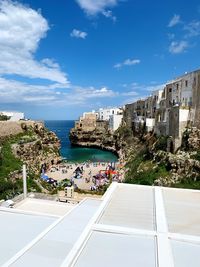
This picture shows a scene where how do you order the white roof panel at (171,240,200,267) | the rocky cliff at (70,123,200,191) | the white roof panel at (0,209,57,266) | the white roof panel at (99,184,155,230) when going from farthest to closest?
1. the rocky cliff at (70,123,200,191)
2. the white roof panel at (99,184,155,230)
3. the white roof panel at (0,209,57,266)
4. the white roof panel at (171,240,200,267)

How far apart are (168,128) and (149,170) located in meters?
6.80

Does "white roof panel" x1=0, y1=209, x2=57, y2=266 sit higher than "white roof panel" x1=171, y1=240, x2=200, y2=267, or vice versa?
"white roof panel" x1=171, y1=240, x2=200, y2=267

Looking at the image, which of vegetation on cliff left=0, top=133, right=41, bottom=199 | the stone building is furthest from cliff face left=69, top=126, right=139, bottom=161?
vegetation on cliff left=0, top=133, right=41, bottom=199

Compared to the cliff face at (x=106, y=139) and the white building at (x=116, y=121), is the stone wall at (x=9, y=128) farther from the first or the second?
the white building at (x=116, y=121)

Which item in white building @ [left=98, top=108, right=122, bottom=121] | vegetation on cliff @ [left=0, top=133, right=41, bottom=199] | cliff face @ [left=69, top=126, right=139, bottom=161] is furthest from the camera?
white building @ [left=98, top=108, right=122, bottom=121]

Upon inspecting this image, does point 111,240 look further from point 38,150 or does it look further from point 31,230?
point 38,150

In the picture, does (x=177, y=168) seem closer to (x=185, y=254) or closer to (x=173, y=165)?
(x=173, y=165)

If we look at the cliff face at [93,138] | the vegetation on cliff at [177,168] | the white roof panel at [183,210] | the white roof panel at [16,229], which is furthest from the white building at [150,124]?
the white roof panel at [16,229]

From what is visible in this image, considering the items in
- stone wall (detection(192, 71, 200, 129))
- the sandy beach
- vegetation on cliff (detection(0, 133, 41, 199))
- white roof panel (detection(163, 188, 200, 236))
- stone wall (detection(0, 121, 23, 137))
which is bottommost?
the sandy beach

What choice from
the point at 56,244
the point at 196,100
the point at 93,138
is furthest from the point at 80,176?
the point at 93,138

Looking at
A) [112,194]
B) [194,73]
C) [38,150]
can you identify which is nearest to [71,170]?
[38,150]

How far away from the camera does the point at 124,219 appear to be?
7039 millimetres

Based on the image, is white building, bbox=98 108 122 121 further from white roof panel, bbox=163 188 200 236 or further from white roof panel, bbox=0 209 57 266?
white roof panel, bbox=0 209 57 266

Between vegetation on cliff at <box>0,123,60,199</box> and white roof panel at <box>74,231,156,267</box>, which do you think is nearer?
white roof panel at <box>74,231,156,267</box>
